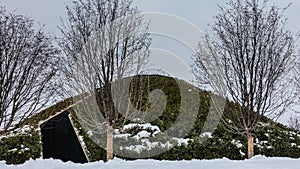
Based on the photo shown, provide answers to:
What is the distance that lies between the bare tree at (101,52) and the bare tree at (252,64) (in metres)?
1.65

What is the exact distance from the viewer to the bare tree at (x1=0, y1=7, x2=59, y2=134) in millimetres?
5648

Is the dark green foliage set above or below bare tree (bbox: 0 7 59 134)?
below

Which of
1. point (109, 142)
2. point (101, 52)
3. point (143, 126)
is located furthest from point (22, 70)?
point (143, 126)

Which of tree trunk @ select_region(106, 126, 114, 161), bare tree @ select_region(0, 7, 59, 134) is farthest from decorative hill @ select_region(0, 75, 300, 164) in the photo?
bare tree @ select_region(0, 7, 59, 134)

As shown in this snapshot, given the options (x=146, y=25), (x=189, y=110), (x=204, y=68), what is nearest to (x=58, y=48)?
(x=146, y=25)

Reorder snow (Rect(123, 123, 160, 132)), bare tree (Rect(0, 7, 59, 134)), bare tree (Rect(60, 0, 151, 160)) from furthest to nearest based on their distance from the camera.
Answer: snow (Rect(123, 123, 160, 132))
bare tree (Rect(60, 0, 151, 160))
bare tree (Rect(0, 7, 59, 134))

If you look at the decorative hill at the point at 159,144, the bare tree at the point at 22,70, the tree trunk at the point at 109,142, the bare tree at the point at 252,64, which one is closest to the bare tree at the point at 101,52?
the tree trunk at the point at 109,142

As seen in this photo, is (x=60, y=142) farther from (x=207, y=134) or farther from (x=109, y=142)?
(x=207, y=134)

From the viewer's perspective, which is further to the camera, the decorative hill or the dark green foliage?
the decorative hill

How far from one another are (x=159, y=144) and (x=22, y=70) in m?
3.53

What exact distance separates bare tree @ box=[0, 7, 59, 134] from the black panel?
1.67 metres

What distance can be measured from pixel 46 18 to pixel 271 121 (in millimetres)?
5777

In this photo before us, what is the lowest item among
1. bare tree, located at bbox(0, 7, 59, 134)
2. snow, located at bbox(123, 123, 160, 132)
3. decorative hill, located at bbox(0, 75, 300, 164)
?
decorative hill, located at bbox(0, 75, 300, 164)

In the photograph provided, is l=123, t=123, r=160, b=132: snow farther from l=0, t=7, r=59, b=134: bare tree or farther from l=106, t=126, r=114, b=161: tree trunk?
l=0, t=7, r=59, b=134: bare tree
